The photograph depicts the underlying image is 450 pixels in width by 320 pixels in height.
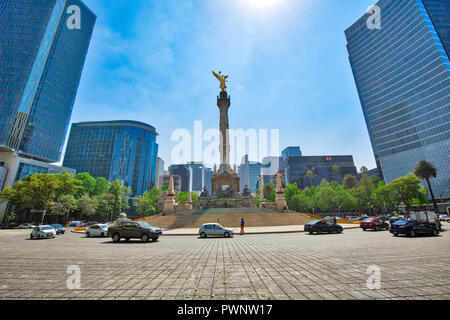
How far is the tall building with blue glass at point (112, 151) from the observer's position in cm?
10350

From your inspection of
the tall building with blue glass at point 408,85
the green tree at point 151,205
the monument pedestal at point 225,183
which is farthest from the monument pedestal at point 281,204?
the tall building with blue glass at point 408,85

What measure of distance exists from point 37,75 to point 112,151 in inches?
1937

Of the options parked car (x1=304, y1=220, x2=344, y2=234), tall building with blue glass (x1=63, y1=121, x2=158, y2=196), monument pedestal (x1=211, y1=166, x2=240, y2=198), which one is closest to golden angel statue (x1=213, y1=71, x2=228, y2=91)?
monument pedestal (x1=211, y1=166, x2=240, y2=198)

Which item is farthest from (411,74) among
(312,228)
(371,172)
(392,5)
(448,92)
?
(312,228)

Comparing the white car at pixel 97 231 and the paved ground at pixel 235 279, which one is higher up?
the white car at pixel 97 231

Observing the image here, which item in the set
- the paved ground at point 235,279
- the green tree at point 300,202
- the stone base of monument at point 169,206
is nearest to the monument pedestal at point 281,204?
the stone base of monument at point 169,206

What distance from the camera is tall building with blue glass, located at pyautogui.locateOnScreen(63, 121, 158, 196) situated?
10350 centimetres

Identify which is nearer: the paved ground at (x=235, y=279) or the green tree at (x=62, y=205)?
the paved ground at (x=235, y=279)

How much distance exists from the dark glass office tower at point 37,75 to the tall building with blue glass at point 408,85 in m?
129

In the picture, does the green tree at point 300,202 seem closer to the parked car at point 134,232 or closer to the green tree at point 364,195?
the green tree at point 364,195

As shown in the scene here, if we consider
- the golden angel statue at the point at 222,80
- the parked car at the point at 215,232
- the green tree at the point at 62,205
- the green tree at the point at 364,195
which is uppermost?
the golden angel statue at the point at 222,80

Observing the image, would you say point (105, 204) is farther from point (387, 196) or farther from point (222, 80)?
point (387, 196)

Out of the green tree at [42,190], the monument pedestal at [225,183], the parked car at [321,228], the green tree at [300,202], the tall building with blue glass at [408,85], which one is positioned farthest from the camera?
the tall building with blue glass at [408,85]

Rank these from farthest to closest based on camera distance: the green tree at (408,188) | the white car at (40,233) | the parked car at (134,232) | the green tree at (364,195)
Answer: the green tree at (364,195) → the green tree at (408,188) → the white car at (40,233) → the parked car at (134,232)
